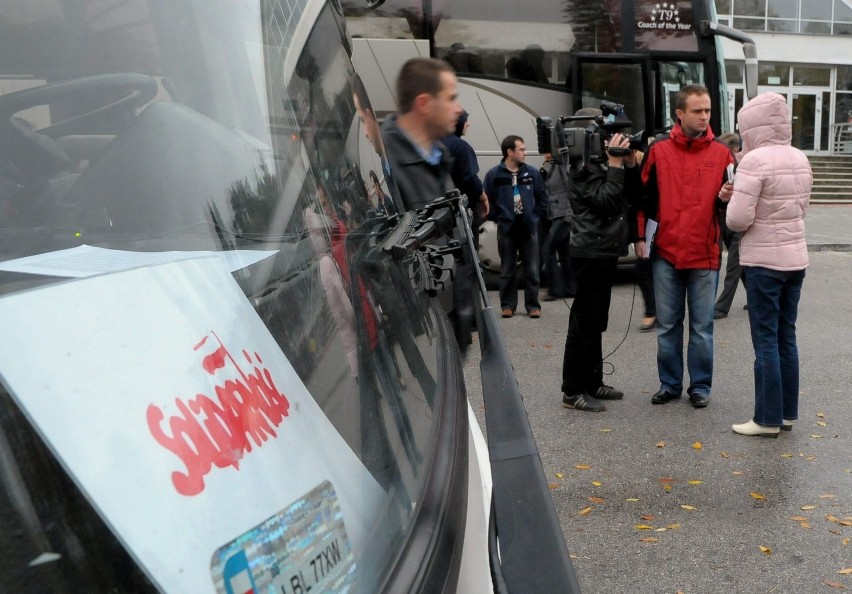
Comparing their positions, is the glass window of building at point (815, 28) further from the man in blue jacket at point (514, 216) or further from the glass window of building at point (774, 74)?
the man in blue jacket at point (514, 216)

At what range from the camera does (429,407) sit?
1.56 m

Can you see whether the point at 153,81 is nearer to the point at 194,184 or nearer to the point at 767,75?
the point at 194,184

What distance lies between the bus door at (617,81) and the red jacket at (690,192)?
213 inches

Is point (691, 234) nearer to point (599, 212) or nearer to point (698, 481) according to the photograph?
point (599, 212)

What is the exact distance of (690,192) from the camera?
5.48 m

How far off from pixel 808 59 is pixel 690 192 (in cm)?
2732

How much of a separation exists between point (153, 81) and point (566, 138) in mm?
4292

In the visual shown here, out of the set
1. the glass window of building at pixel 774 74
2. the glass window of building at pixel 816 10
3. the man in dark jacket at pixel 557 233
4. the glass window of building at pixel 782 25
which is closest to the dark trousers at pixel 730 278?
the man in dark jacket at pixel 557 233

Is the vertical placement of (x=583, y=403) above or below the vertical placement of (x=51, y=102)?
below

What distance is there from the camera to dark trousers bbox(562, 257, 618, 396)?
18.3 ft

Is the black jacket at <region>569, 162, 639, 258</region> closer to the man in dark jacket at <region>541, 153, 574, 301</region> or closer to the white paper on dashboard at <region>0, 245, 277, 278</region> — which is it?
the man in dark jacket at <region>541, 153, 574, 301</region>

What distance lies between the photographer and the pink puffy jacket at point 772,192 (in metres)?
4.87

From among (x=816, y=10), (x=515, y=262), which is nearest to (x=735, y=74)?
(x=816, y=10)

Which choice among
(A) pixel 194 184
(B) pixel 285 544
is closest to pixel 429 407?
(A) pixel 194 184
